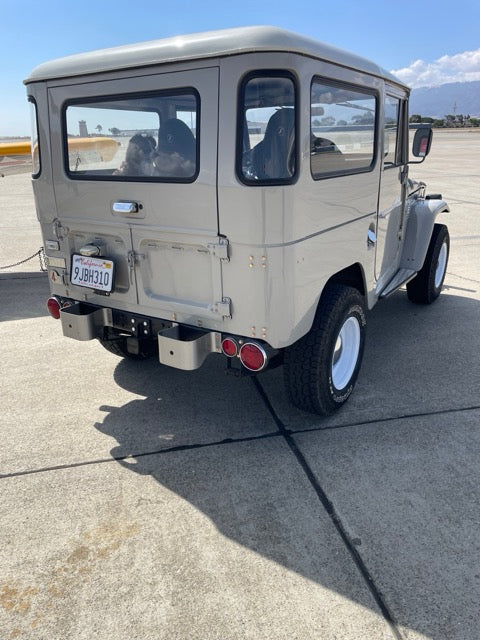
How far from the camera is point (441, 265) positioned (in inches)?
229

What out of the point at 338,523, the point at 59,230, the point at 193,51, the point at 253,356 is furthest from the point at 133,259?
the point at 338,523

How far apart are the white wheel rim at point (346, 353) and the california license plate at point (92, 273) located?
1603mm

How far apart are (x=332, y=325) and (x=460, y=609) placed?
1652 millimetres

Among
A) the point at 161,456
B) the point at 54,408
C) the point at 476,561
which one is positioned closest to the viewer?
the point at 476,561

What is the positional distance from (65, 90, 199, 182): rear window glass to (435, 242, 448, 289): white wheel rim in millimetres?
3698

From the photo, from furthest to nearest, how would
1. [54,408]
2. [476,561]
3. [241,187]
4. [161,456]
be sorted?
[54,408] < [161,456] < [241,187] < [476,561]

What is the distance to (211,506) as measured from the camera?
108 inches

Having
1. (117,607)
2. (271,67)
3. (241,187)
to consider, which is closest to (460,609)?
(117,607)

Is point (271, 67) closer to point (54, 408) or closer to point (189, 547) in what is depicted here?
point (189, 547)

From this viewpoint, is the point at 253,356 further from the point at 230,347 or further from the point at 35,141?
the point at 35,141

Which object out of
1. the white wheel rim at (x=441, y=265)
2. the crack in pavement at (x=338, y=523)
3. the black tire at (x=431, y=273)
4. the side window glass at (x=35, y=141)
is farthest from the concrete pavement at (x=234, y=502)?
the side window glass at (x=35, y=141)

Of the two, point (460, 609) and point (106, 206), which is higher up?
point (106, 206)

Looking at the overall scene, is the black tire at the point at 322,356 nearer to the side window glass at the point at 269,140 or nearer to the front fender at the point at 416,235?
the side window glass at the point at 269,140

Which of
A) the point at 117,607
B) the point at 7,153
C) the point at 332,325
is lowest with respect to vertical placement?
the point at 117,607
